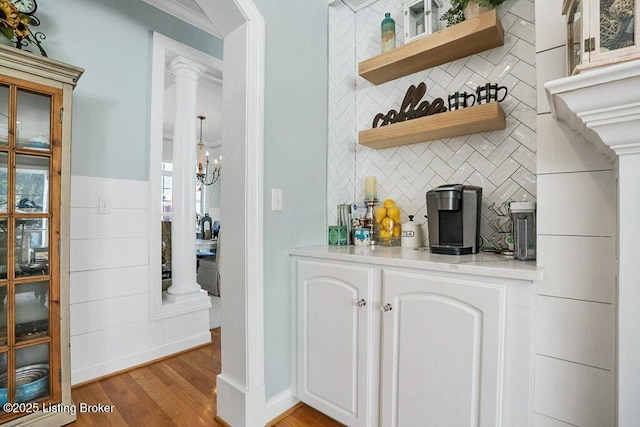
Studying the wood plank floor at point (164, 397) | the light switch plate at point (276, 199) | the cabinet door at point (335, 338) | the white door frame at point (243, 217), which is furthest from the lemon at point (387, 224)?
the wood plank floor at point (164, 397)

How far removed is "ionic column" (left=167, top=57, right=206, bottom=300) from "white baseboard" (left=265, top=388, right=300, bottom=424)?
4.41ft

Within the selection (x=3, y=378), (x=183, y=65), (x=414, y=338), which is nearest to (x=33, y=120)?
(x=3, y=378)

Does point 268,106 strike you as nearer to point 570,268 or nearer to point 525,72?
point 525,72

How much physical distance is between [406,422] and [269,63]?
177 cm

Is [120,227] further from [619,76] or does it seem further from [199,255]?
[199,255]

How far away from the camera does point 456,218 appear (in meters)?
1.43

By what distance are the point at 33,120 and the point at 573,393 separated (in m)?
2.53

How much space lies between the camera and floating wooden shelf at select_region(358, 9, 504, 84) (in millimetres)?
1470

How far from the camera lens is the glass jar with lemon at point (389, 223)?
6.17 ft

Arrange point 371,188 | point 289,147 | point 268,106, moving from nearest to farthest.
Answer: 1. point 268,106
2. point 289,147
3. point 371,188

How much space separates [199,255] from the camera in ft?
17.2

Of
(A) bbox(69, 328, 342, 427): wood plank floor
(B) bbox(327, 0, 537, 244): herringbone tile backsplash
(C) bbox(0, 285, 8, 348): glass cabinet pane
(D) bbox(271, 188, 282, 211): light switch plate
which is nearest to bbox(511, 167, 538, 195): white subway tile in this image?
(B) bbox(327, 0, 537, 244): herringbone tile backsplash

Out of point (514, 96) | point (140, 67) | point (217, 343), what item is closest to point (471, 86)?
point (514, 96)

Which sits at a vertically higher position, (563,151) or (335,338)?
(563,151)
